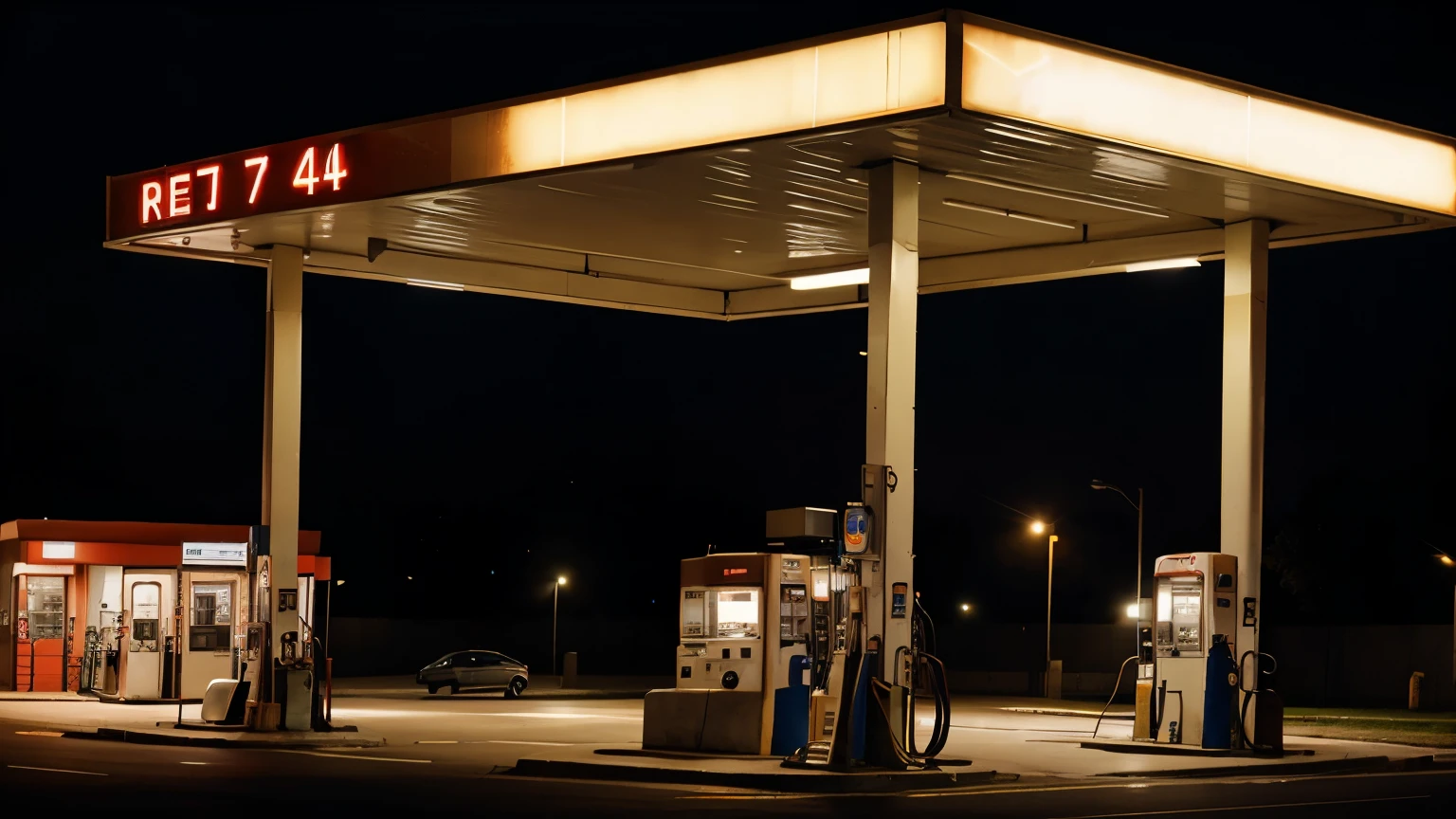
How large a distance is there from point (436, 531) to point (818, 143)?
6956cm

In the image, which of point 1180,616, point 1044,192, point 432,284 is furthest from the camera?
point 432,284

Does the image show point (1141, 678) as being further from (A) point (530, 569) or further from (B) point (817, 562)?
(A) point (530, 569)

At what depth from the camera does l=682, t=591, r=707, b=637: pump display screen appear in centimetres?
2212

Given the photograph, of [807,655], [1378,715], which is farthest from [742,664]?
[1378,715]

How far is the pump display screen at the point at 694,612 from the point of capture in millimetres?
22125

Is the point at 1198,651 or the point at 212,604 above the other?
the point at 1198,651

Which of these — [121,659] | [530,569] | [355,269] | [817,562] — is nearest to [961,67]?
[817,562]

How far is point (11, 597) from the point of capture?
40.1 metres

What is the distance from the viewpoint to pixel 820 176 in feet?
68.1

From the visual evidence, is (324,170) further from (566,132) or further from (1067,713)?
(1067,713)

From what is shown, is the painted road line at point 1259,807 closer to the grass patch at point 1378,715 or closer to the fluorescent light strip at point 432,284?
the fluorescent light strip at point 432,284

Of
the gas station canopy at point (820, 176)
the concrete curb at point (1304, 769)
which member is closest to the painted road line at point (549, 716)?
the gas station canopy at point (820, 176)

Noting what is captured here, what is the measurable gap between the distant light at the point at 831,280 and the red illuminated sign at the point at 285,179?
8164 mm

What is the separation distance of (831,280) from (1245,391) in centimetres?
717
